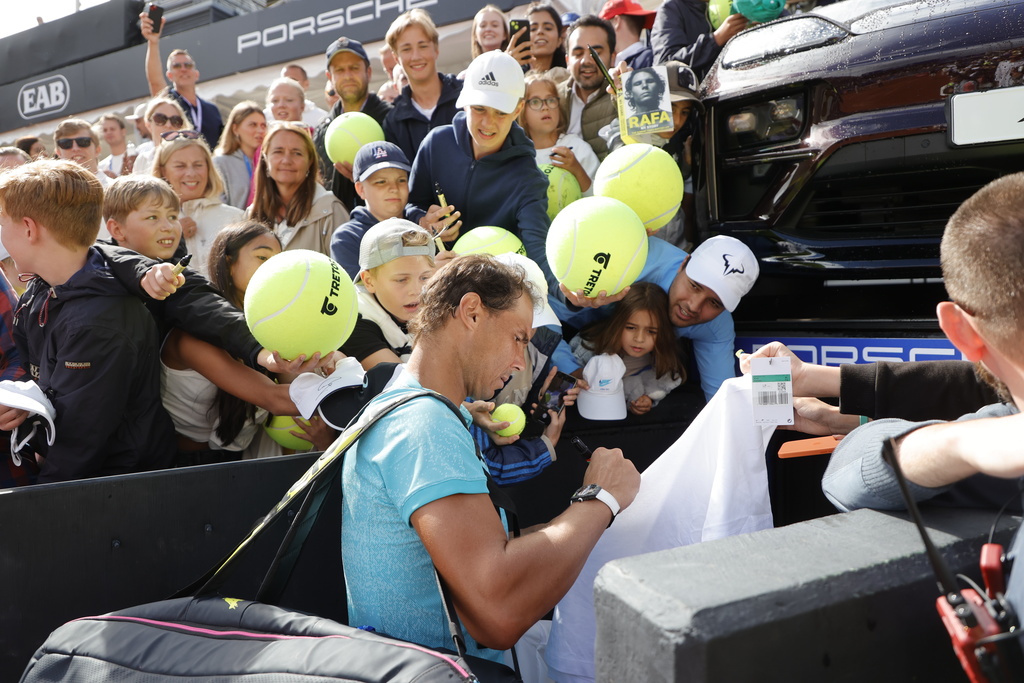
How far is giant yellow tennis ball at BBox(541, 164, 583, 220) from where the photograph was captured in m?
4.20

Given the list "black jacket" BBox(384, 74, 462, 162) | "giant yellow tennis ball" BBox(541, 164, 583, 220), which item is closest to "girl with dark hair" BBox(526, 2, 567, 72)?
"black jacket" BBox(384, 74, 462, 162)

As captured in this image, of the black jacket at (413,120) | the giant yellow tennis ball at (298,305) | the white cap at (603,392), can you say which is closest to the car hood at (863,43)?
the white cap at (603,392)

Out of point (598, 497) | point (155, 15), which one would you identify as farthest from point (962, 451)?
point (155, 15)

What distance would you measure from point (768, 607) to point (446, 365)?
1.09 m

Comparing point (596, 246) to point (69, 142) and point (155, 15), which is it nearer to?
point (69, 142)

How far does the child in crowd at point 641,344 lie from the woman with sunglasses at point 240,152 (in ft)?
9.33

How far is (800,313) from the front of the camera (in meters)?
3.81

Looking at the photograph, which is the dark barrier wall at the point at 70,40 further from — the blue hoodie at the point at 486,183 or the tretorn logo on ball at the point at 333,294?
the tretorn logo on ball at the point at 333,294

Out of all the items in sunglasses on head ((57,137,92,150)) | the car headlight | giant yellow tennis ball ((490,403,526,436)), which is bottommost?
giant yellow tennis ball ((490,403,526,436))

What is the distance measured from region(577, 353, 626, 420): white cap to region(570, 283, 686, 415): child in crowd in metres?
0.11

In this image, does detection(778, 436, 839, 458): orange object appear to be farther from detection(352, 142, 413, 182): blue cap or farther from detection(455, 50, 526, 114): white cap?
detection(352, 142, 413, 182): blue cap

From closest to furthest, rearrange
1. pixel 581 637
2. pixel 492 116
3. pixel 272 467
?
pixel 581 637, pixel 272 467, pixel 492 116

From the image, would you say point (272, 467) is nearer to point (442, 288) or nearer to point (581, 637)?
point (442, 288)

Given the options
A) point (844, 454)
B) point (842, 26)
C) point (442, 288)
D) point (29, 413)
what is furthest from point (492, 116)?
point (844, 454)
